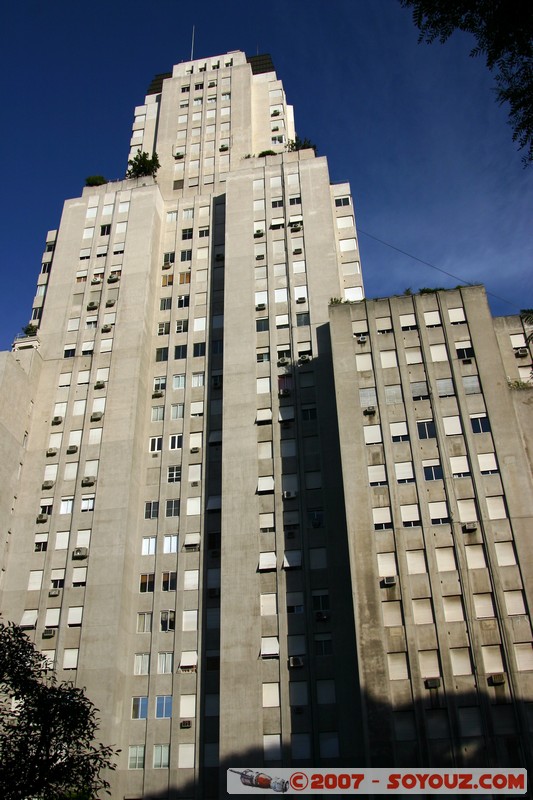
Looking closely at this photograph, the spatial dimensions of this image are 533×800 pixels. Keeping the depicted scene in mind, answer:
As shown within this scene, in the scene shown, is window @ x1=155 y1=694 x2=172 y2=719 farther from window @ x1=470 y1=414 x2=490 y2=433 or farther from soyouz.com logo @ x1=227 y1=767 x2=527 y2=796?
window @ x1=470 y1=414 x2=490 y2=433

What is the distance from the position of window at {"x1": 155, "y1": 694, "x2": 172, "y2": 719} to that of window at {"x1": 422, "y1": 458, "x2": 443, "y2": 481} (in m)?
16.9

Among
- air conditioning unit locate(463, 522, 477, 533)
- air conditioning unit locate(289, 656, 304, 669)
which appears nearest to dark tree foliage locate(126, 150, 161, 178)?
air conditioning unit locate(463, 522, 477, 533)

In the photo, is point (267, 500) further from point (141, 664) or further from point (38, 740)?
point (38, 740)

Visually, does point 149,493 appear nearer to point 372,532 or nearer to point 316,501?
point 316,501

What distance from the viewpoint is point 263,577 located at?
35594 millimetres

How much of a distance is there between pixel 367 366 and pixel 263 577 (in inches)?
492

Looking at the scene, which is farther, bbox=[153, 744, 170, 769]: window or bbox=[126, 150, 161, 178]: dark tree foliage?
bbox=[126, 150, 161, 178]: dark tree foliage

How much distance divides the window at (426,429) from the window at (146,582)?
16.4 meters

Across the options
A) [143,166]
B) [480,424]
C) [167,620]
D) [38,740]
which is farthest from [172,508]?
[143,166]

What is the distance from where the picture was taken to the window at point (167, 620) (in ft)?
119

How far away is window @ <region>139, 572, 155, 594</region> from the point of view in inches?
1480

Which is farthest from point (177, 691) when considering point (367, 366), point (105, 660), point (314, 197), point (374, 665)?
point (314, 197)

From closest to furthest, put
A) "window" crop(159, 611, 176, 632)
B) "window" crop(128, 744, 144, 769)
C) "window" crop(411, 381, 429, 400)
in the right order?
"window" crop(128, 744, 144, 769)
"window" crop(411, 381, 429, 400)
"window" crop(159, 611, 176, 632)

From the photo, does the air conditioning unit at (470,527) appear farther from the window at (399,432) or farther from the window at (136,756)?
the window at (136,756)
